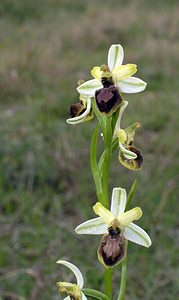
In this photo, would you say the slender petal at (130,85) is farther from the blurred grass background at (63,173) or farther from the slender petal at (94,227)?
the blurred grass background at (63,173)

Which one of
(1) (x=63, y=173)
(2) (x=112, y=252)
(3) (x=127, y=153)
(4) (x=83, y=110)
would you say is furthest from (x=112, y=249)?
(1) (x=63, y=173)

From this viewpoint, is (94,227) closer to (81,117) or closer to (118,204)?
(118,204)

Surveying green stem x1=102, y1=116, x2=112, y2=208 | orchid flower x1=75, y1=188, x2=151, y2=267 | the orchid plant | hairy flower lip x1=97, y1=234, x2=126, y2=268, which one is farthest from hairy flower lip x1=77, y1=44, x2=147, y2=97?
hairy flower lip x1=97, y1=234, x2=126, y2=268

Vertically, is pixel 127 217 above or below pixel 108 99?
below

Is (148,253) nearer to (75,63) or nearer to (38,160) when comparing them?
(38,160)

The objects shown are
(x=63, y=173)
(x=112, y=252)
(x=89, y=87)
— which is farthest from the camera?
(x=63, y=173)

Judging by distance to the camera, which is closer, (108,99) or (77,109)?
(108,99)

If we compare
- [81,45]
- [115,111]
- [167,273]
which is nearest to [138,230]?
[115,111]
